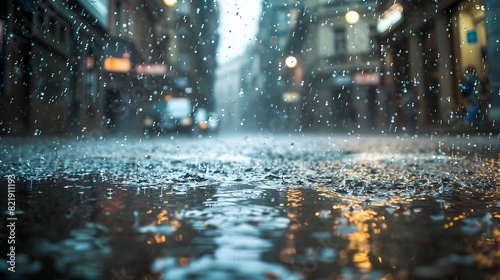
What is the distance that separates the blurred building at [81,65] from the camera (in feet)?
42.6

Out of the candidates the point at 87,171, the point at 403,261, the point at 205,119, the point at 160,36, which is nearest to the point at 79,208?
the point at 403,261

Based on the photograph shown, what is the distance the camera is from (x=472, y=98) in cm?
1230

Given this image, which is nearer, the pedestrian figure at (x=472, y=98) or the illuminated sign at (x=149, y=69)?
the pedestrian figure at (x=472, y=98)

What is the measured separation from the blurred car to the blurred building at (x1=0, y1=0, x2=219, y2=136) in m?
2.67

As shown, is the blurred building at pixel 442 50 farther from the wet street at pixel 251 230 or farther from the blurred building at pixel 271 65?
the blurred building at pixel 271 65

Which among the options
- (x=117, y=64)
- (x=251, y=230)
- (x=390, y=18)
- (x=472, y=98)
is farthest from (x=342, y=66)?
(x=251, y=230)

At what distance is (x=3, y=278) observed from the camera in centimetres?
95

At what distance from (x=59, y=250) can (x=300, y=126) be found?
131ft

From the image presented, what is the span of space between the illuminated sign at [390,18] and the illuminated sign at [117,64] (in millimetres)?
13509

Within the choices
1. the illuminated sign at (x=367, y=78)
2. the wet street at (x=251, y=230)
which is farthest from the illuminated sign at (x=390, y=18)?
the wet street at (x=251, y=230)

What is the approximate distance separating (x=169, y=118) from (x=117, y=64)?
18.4 ft

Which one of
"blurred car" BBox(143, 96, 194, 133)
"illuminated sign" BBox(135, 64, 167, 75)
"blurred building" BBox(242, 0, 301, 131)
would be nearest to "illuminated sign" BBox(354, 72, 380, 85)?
"blurred car" BBox(143, 96, 194, 133)

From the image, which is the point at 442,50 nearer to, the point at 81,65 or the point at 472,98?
the point at 472,98

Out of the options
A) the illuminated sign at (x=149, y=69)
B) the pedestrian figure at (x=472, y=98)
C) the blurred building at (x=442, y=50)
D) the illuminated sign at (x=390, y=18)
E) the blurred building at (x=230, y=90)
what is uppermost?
the blurred building at (x=230, y=90)
